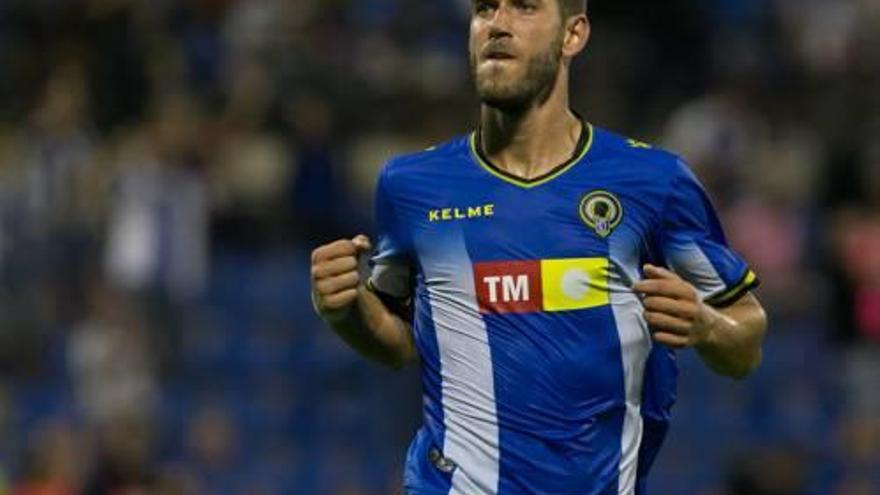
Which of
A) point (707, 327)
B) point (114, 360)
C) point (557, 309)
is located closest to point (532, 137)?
point (557, 309)

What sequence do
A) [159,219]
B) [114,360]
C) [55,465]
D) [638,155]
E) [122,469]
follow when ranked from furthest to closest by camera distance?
[159,219] < [114,360] < [55,465] < [122,469] < [638,155]

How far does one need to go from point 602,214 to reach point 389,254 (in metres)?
0.63

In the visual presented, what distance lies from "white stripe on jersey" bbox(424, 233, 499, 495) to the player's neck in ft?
0.83

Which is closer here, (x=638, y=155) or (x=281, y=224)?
(x=638, y=155)

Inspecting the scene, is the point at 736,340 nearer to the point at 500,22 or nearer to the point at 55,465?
the point at 500,22

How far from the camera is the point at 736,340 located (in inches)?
226

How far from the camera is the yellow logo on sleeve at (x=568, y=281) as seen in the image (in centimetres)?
576

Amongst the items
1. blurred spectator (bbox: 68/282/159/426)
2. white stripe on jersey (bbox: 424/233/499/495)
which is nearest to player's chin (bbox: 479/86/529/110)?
white stripe on jersey (bbox: 424/233/499/495)

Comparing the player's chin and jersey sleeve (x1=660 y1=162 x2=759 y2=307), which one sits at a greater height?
the player's chin

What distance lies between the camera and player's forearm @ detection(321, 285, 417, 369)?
19.8ft

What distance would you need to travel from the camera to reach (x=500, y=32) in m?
5.79

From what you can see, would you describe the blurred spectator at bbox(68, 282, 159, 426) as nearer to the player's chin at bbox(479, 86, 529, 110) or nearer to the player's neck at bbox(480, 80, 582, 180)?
the player's neck at bbox(480, 80, 582, 180)

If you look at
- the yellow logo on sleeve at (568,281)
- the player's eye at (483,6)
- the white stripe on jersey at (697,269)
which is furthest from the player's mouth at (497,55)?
the white stripe on jersey at (697,269)

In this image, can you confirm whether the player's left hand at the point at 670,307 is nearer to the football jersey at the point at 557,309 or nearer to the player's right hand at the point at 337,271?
the football jersey at the point at 557,309
